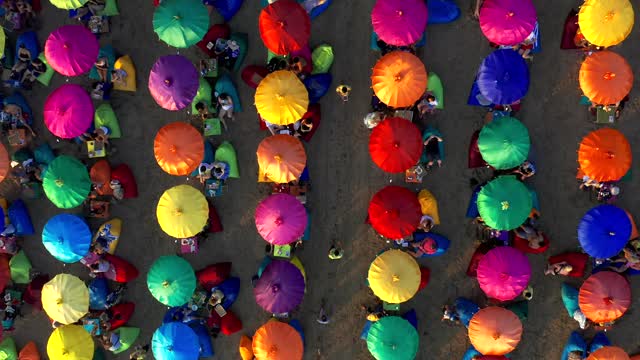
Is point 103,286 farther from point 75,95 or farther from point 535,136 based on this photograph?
point 535,136

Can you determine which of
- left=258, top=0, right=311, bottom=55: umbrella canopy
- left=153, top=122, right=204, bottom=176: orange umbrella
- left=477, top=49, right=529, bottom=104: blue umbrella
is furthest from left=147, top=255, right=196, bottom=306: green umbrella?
left=477, top=49, right=529, bottom=104: blue umbrella

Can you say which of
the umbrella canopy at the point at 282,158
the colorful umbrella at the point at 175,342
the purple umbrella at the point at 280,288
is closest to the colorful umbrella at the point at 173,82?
the umbrella canopy at the point at 282,158

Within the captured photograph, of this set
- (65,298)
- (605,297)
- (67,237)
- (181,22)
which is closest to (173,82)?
(181,22)

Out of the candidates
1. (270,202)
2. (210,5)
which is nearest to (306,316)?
(270,202)

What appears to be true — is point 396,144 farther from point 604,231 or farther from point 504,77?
point 604,231

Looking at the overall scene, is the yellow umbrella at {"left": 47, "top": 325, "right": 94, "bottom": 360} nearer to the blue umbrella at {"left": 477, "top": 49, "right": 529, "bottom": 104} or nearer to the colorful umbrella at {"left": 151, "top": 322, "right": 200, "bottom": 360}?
the colorful umbrella at {"left": 151, "top": 322, "right": 200, "bottom": 360}

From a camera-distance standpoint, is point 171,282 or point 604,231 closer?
point 604,231

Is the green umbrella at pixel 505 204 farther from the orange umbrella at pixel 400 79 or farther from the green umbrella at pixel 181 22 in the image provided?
the green umbrella at pixel 181 22
